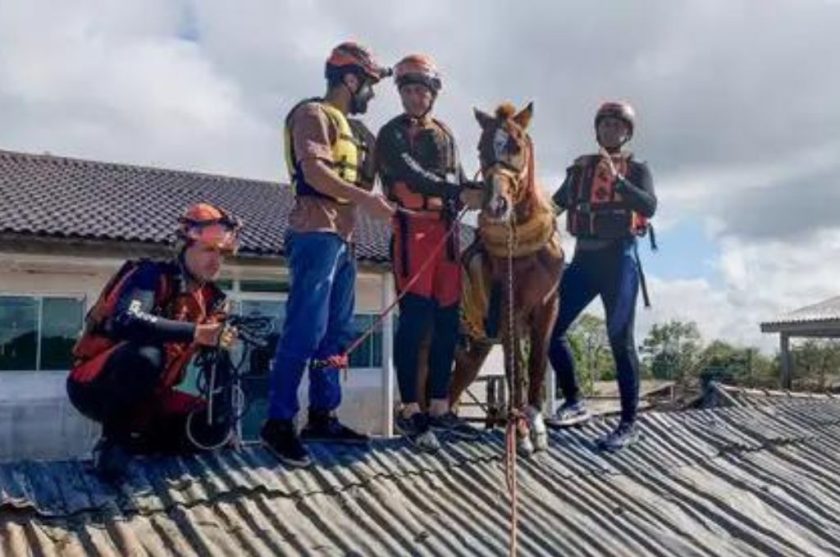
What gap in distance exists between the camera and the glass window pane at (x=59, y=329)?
12953 millimetres

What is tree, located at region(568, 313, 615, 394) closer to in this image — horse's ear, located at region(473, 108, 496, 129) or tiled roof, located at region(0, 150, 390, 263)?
tiled roof, located at region(0, 150, 390, 263)

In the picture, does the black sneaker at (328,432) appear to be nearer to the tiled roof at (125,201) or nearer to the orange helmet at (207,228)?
the orange helmet at (207,228)

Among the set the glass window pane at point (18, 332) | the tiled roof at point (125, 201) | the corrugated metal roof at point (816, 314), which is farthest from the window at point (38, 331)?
the corrugated metal roof at point (816, 314)

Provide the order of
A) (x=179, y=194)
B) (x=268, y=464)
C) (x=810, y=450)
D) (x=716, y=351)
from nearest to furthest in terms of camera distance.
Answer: (x=268, y=464)
(x=810, y=450)
(x=179, y=194)
(x=716, y=351)

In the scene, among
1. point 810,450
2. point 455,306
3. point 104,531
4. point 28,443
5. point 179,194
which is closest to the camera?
point 104,531

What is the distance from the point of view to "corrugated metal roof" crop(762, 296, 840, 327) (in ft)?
78.3

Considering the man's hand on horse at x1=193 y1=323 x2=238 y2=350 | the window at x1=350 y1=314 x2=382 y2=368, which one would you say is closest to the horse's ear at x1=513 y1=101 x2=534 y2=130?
the man's hand on horse at x1=193 y1=323 x2=238 y2=350

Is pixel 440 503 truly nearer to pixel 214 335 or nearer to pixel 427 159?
pixel 214 335

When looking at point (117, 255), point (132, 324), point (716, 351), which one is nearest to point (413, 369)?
point (132, 324)

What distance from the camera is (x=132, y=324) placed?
4273 millimetres

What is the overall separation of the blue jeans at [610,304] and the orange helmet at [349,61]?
83.3 inches

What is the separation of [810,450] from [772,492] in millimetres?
1349

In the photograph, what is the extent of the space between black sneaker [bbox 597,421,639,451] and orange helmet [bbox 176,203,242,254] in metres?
2.79

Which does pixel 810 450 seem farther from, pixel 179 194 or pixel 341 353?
pixel 179 194
